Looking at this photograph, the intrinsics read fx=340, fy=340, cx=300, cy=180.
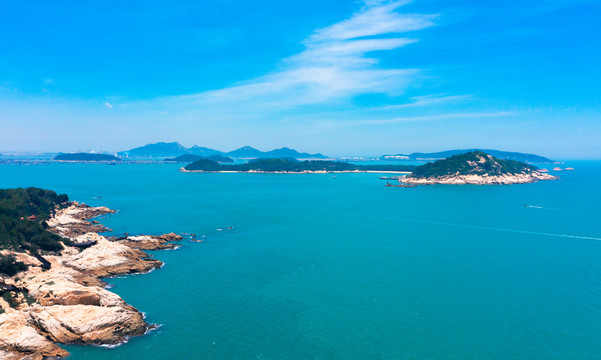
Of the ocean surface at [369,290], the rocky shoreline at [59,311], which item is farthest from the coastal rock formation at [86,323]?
the ocean surface at [369,290]

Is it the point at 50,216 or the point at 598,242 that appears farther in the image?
the point at 50,216

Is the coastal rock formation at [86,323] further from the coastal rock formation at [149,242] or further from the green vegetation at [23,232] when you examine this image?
the coastal rock formation at [149,242]

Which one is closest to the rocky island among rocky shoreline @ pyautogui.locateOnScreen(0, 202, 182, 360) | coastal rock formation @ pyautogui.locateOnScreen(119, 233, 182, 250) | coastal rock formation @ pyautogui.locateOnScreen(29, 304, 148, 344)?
coastal rock formation @ pyautogui.locateOnScreen(119, 233, 182, 250)

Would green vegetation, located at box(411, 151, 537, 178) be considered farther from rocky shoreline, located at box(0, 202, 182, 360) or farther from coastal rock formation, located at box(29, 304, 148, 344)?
coastal rock formation, located at box(29, 304, 148, 344)

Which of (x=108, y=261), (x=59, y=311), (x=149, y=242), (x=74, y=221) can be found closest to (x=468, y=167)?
(x=149, y=242)

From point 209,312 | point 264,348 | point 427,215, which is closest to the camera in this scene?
point 264,348

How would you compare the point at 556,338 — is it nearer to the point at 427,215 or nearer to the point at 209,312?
the point at 209,312

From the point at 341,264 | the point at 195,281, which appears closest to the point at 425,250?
the point at 341,264
